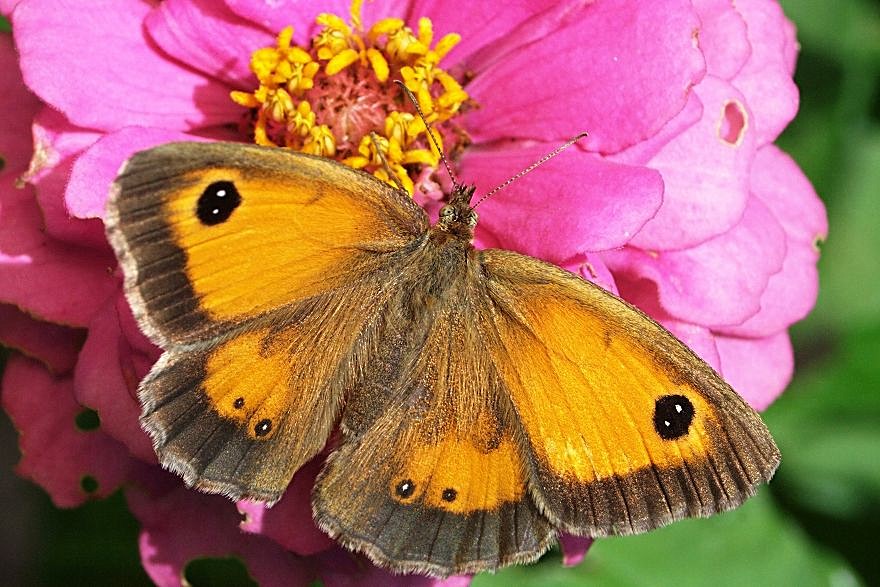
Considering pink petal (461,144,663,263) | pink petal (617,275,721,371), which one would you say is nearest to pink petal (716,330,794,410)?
pink petal (617,275,721,371)

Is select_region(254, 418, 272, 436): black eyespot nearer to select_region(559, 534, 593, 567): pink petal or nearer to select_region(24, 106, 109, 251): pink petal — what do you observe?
select_region(24, 106, 109, 251): pink petal

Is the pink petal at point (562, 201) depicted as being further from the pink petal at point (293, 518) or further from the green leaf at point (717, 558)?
the green leaf at point (717, 558)

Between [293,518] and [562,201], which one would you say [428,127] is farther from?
[293,518]

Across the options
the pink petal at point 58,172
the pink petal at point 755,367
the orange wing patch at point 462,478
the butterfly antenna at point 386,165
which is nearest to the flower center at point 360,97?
the butterfly antenna at point 386,165

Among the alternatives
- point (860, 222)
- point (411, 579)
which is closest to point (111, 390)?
point (411, 579)

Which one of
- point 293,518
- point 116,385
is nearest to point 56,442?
point 116,385

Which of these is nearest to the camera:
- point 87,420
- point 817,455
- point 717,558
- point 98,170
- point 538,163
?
point 98,170
